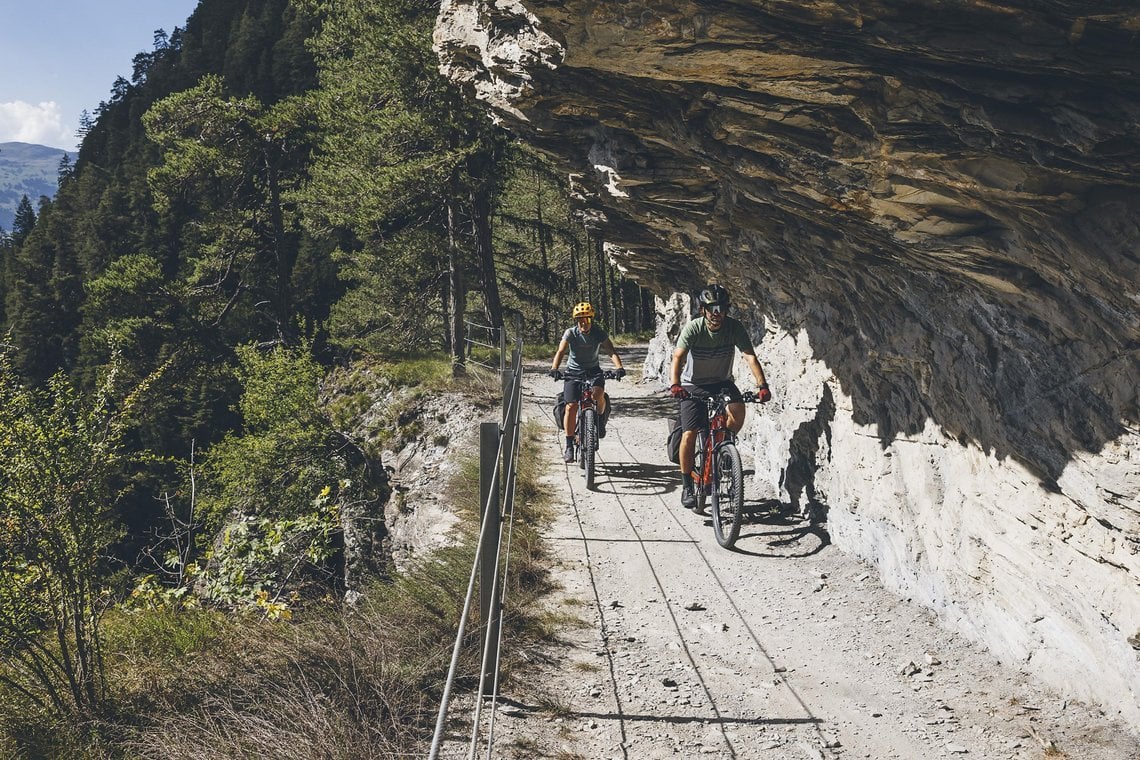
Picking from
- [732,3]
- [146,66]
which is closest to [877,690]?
[732,3]

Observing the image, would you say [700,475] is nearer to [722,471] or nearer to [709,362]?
[722,471]

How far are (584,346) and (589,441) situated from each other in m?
1.14

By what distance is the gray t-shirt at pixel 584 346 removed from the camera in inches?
364

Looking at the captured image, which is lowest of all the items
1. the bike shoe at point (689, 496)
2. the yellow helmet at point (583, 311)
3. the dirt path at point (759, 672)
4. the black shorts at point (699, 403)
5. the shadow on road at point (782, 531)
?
the dirt path at point (759, 672)

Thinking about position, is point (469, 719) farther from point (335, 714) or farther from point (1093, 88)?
point (1093, 88)

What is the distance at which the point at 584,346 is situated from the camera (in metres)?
9.28

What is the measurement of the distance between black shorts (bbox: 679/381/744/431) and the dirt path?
1.08 meters

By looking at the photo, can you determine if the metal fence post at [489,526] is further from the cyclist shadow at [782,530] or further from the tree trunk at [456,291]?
the tree trunk at [456,291]

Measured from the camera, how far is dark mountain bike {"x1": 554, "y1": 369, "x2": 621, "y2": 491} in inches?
359

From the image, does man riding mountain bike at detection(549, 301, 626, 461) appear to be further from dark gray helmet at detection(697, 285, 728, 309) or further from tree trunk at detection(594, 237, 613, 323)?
tree trunk at detection(594, 237, 613, 323)

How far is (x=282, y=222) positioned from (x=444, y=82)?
1156 cm

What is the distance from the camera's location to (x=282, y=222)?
2486 cm

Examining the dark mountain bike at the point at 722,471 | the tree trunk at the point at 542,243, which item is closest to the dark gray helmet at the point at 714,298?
the dark mountain bike at the point at 722,471

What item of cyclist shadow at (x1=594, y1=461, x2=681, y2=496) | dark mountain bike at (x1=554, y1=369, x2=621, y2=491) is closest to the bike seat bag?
cyclist shadow at (x1=594, y1=461, x2=681, y2=496)
